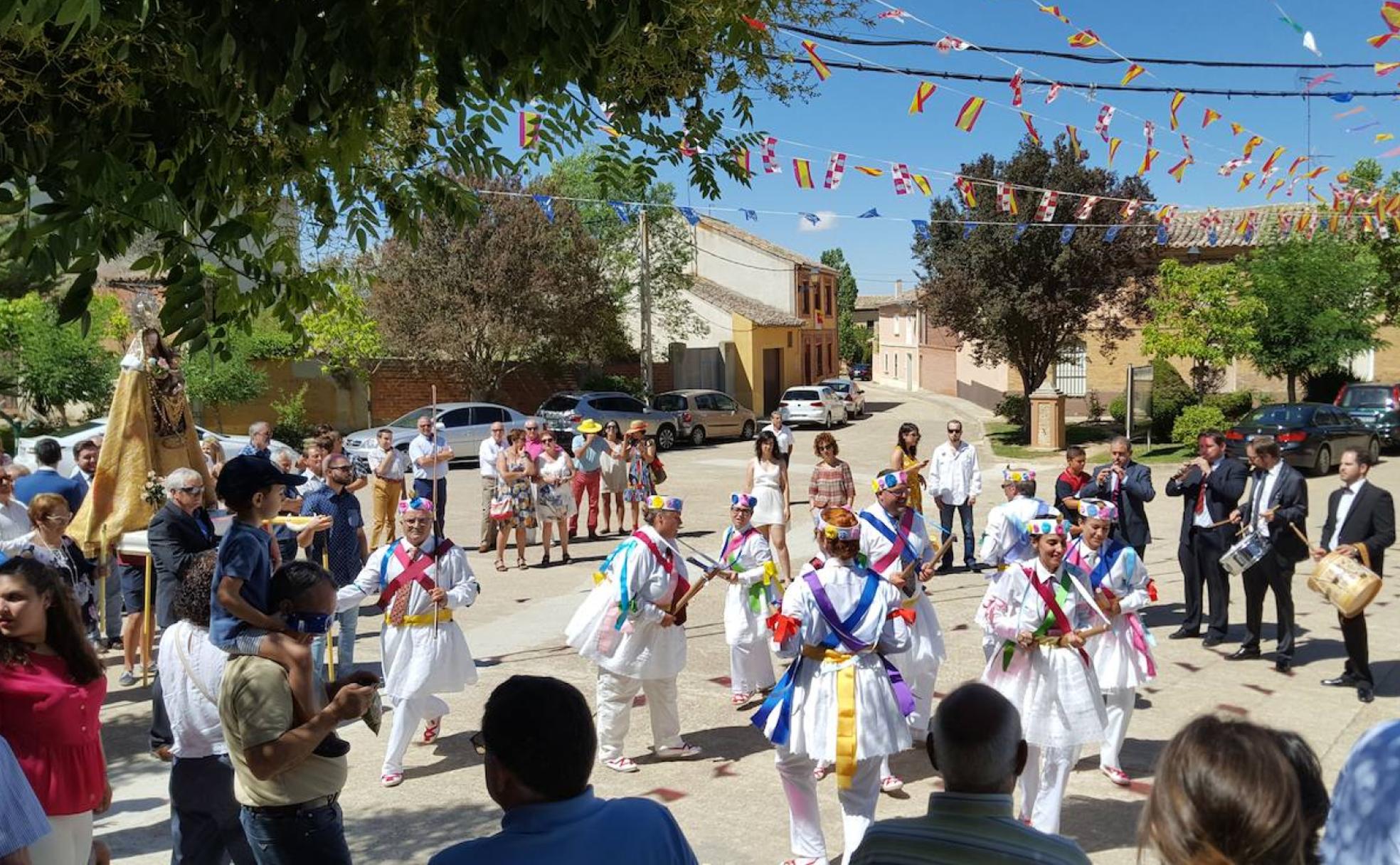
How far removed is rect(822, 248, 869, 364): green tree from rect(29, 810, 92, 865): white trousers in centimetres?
7398

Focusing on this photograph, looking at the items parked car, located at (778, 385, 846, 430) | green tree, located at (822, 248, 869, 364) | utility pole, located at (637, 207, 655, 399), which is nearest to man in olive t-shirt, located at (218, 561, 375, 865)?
utility pole, located at (637, 207, 655, 399)

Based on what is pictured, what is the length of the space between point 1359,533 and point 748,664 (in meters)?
4.52

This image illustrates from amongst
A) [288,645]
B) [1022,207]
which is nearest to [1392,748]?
[288,645]

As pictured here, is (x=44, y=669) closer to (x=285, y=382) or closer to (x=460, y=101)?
(x=460, y=101)

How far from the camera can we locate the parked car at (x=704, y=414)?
31219 millimetres

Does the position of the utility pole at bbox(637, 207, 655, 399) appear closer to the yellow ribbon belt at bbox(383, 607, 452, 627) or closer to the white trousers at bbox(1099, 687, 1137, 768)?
the yellow ribbon belt at bbox(383, 607, 452, 627)

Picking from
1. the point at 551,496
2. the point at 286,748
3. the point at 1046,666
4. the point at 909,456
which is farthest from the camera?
the point at 551,496

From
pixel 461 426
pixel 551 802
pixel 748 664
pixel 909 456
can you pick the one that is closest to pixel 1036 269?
pixel 461 426

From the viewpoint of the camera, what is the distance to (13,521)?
27.7 feet

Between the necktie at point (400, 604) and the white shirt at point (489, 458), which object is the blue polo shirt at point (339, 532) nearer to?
the necktie at point (400, 604)

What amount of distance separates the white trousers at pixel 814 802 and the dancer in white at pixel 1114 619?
1803 mm

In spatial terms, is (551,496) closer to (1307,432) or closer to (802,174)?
(802,174)

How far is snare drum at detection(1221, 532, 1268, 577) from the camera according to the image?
8.97m

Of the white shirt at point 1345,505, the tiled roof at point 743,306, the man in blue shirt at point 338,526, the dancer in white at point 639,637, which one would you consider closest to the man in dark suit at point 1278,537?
the white shirt at point 1345,505
